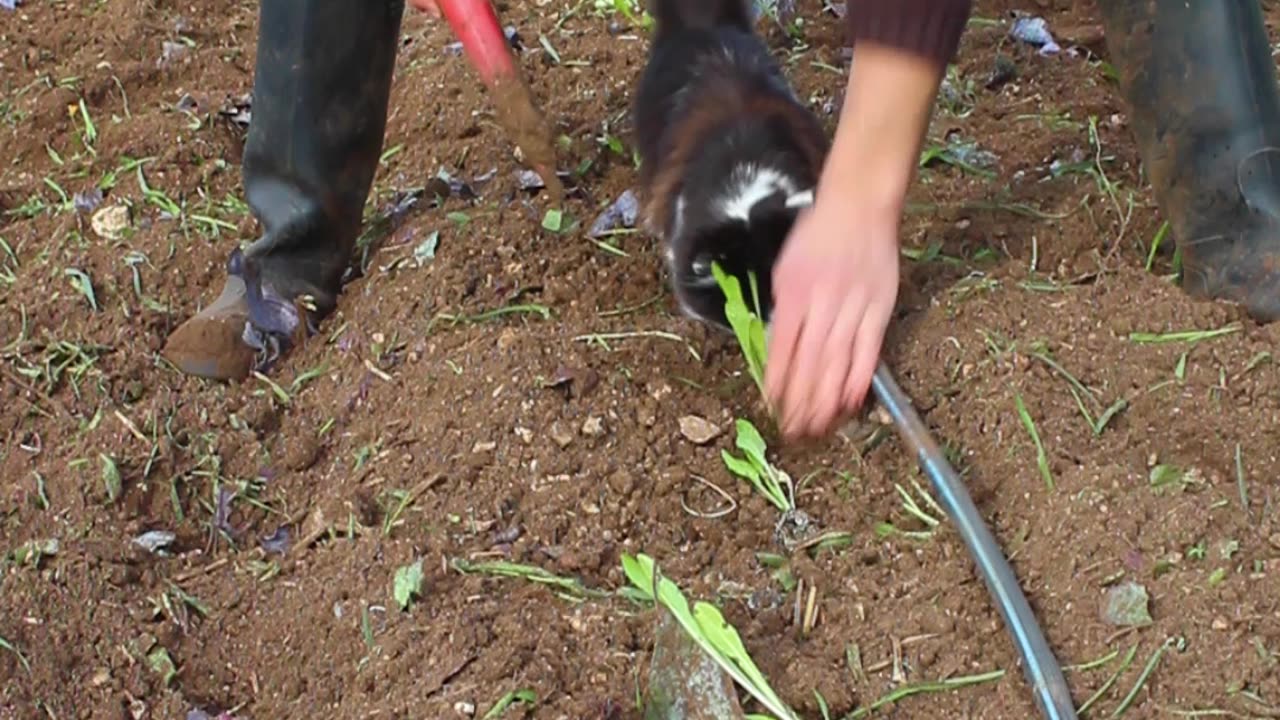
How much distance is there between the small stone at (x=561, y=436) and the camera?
6.48 ft

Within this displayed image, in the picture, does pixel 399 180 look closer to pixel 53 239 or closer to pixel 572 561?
pixel 53 239

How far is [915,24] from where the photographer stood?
1.51 metres

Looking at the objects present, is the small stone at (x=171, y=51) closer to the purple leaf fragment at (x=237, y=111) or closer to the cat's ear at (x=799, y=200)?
the purple leaf fragment at (x=237, y=111)

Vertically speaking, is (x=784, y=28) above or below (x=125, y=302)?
above

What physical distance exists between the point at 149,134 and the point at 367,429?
1.09 m

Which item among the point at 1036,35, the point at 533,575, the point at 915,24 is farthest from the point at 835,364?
the point at 1036,35

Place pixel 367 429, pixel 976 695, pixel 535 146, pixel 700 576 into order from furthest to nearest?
1. pixel 535 146
2. pixel 367 429
3. pixel 700 576
4. pixel 976 695

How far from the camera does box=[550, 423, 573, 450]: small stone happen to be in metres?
1.98

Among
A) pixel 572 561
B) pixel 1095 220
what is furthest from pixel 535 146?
pixel 1095 220

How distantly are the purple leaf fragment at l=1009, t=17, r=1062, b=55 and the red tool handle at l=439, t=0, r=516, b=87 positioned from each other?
3.91 ft

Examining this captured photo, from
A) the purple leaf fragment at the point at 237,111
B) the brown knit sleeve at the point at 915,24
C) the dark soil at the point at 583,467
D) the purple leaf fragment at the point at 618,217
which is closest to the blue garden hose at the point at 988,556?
the dark soil at the point at 583,467

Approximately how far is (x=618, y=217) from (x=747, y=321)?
575mm

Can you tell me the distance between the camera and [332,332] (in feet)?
7.72

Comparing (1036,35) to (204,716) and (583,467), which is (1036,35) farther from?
(204,716)
